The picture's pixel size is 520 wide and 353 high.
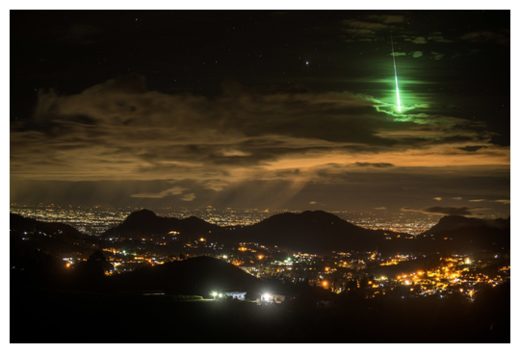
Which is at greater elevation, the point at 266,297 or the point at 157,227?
the point at 157,227

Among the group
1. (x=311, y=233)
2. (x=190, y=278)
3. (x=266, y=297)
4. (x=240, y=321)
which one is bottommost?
(x=240, y=321)

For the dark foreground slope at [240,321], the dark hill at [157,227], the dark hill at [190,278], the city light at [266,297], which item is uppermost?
the dark hill at [157,227]

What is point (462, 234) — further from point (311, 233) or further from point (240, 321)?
point (240, 321)

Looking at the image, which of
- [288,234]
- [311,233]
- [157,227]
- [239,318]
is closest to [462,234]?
[311,233]

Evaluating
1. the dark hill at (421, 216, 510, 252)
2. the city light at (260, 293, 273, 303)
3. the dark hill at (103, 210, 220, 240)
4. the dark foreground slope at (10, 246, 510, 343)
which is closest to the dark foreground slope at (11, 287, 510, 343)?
the dark foreground slope at (10, 246, 510, 343)

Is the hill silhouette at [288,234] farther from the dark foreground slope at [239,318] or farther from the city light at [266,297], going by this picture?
the city light at [266,297]

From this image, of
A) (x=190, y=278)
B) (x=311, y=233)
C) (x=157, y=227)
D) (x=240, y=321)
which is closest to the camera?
(x=240, y=321)

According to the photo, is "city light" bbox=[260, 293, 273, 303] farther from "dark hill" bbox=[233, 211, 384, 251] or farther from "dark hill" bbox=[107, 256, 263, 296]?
"dark hill" bbox=[233, 211, 384, 251]

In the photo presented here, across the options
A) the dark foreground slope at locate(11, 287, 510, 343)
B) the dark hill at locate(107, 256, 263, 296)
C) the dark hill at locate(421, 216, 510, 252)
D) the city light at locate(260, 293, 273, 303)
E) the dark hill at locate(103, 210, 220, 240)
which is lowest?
the dark foreground slope at locate(11, 287, 510, 343)

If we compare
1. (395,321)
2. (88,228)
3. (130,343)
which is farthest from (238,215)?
(130,343)

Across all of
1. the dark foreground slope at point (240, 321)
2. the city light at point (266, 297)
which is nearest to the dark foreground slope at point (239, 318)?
the dark foreground slope at point (240, 321)

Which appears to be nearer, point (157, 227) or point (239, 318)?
point (239, 318)
